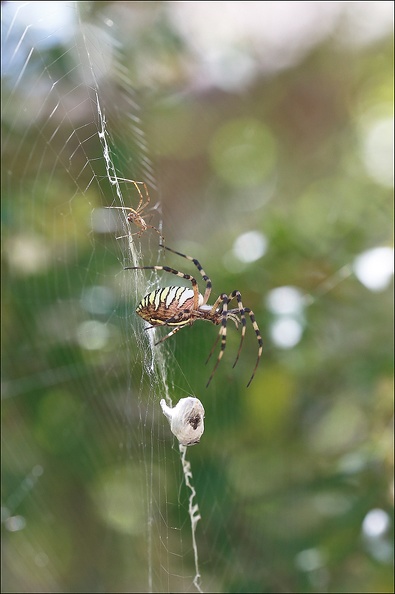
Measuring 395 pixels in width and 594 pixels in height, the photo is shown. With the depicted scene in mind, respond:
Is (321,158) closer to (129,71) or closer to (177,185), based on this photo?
(177,185)

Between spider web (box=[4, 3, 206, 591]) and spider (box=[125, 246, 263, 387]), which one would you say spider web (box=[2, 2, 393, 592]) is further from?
spider (box=[125, 246, 263, 387])

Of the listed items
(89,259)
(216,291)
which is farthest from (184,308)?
(89,259)

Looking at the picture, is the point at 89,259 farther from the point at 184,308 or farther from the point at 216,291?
the point at 184,308

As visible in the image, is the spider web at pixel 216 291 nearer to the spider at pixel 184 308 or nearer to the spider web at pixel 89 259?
the spider web at pixel 89 259

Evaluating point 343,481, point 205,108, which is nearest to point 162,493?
point 343,481

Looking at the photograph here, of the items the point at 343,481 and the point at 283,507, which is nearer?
the point at 343,481

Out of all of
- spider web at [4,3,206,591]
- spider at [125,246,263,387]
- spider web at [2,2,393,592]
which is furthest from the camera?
spider web at [2,2,393,592]

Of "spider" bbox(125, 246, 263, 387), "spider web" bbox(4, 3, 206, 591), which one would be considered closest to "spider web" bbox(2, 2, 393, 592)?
"spider web" bbox(4, 3, 206, 591)

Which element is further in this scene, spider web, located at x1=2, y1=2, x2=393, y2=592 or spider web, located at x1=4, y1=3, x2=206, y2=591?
spider web, located at x1=2, y1=2, x2=393, y2=592
